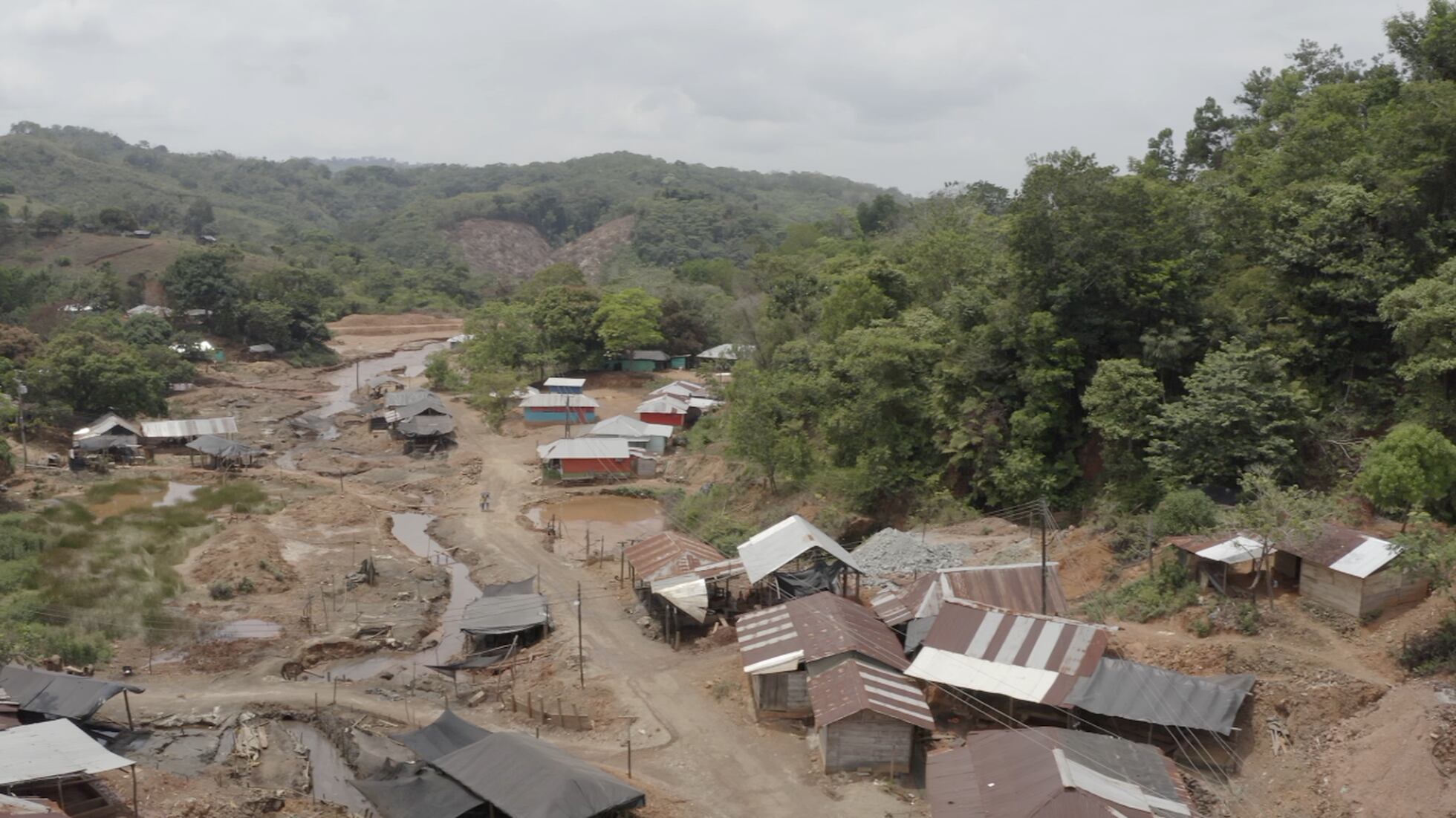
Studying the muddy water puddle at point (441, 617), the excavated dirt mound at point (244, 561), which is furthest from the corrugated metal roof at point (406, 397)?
the excavated dirt mound at point (244, 561)

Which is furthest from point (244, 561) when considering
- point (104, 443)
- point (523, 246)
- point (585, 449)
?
point (523, 246)

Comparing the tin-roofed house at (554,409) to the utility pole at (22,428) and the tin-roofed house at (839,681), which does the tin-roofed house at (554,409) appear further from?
the tin-roofed house at (839,681)

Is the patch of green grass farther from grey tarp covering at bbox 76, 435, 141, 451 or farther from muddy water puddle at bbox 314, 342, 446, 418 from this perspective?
muddy water puddle at bbox 314, 342, 446, 418

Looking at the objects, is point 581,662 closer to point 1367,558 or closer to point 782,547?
point 782,547

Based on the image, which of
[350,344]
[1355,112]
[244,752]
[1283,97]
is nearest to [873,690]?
[244,752]

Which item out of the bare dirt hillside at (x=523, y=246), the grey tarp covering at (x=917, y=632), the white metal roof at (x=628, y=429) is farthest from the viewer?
the bare dirt hillside at (x=523, y=246)

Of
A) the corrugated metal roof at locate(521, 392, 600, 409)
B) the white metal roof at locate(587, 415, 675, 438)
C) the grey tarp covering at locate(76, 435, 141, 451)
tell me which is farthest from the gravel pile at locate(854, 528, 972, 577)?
the grey tarp covering at locate(76, 435, 141, 451)
